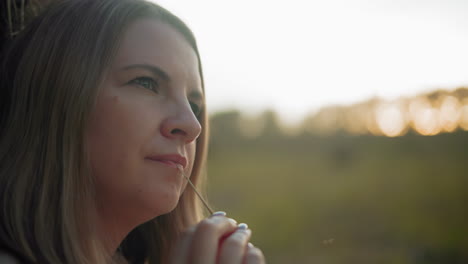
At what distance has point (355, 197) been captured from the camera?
5.81 m

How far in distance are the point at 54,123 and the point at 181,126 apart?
0.42m

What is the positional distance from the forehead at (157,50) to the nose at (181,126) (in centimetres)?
14

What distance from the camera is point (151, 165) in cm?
113

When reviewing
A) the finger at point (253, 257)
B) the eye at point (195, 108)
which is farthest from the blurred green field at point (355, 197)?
the finger at point (253, 257)

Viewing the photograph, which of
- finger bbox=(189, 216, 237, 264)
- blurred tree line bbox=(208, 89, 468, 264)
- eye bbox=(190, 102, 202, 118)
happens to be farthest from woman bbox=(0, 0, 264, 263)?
blurred tree line bbox=(208, 89, 468, 264)

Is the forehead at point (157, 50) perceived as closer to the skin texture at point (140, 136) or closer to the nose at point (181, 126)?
the skin texture at point (140, 136)

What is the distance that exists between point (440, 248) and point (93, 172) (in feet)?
14.4

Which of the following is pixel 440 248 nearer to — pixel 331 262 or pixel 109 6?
pixel 331 262

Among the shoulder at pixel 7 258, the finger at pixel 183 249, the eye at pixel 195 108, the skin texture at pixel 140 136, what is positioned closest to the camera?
the shoulder at pixel 7 258

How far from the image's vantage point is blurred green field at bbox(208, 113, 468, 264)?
13.5ft

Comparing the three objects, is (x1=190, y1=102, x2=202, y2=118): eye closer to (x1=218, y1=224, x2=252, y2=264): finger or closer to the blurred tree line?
(x1=218, y1=224, x2=252, y2=264): finger

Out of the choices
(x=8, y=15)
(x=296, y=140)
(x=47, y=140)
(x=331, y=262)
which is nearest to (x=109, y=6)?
(x=47, y=140)

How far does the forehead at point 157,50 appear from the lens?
1189mm

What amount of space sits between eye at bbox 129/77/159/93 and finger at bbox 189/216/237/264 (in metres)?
0.52
